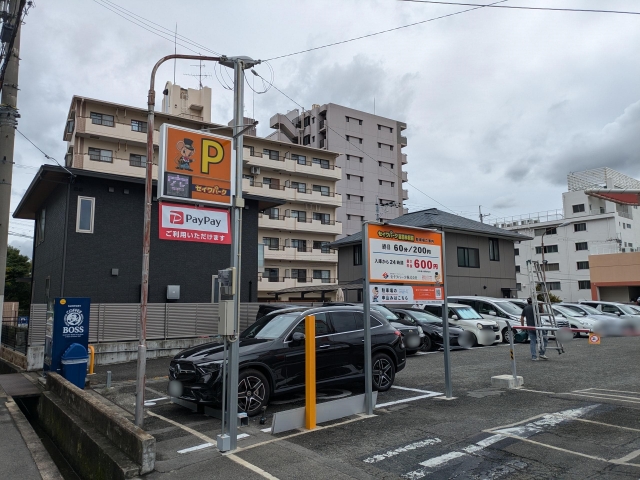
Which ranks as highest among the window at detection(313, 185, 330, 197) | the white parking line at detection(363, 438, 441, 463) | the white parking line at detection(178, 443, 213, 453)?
the window at detection(313, 185, 330, 197)

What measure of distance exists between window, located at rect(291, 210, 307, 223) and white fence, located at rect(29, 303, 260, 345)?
90.2 ft

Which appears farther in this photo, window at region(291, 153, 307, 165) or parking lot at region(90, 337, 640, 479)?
window at region(291, 153, 307, 165)

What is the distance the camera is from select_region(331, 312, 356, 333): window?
9125 mm

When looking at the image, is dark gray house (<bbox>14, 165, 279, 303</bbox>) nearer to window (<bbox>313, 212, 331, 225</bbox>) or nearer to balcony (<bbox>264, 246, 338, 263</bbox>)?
balcony (<bbox>264, 246, 338, 263</bbox>)

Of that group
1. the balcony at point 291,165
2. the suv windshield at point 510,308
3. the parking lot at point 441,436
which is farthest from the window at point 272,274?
the parking lot at point 441,436

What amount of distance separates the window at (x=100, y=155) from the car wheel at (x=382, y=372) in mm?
32445

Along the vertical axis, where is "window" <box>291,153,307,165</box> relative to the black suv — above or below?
above

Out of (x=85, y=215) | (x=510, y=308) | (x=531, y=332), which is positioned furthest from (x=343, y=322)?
(x=85, y=215)

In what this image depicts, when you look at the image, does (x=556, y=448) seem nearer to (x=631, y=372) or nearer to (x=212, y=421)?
(x=212, y=421)

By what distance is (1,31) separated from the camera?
10.5m

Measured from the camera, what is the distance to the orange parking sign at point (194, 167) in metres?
6.43

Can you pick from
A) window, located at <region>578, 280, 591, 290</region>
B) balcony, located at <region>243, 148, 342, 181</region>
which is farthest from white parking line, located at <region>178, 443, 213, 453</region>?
window, located at <region>578, 280, 591, 290</region>

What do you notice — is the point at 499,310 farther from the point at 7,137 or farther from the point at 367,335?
the point at 7,137

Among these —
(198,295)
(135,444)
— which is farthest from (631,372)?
(198,295)
